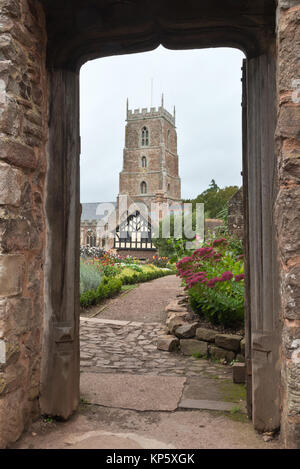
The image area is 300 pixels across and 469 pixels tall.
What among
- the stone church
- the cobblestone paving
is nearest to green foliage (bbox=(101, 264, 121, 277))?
the cobblestone paving

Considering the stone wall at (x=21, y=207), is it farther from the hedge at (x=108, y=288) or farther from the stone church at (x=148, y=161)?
the stone church at (x=148, y=161)

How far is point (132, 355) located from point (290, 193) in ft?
11.7

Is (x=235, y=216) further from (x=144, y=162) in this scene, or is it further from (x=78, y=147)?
(x=144, y=162)

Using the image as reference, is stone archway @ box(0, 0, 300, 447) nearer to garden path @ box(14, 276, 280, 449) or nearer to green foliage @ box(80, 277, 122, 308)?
garden path @ box(14, 276, 280, 449)

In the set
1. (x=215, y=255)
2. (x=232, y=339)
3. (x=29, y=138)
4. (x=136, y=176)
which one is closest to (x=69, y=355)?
(x=29, y=138)

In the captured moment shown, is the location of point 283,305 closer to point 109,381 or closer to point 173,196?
point 109,381

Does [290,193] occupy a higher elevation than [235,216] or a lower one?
lower

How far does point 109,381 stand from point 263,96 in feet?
9.61

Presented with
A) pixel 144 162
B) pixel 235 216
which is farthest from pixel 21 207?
pixel 144 162

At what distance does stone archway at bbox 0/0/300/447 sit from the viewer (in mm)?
2541

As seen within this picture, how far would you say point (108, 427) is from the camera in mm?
2703

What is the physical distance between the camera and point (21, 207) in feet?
8.09

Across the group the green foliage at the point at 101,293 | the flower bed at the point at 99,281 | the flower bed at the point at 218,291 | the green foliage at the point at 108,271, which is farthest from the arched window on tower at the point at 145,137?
the flower bed at the point at 218,291

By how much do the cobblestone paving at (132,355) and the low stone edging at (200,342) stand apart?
0.13 meters
